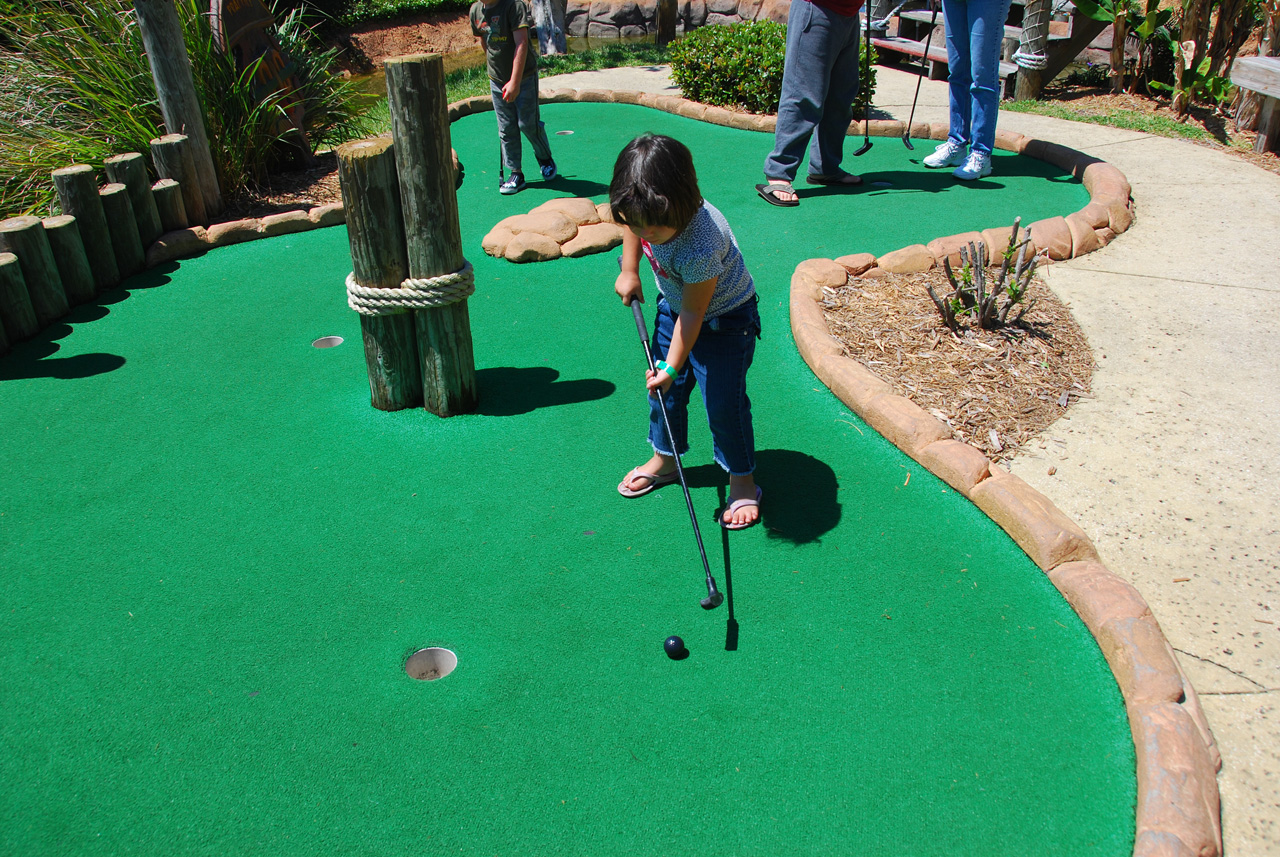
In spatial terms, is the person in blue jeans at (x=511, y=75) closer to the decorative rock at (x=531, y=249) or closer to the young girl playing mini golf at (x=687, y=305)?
the decorative rock at (x=531, y=249)

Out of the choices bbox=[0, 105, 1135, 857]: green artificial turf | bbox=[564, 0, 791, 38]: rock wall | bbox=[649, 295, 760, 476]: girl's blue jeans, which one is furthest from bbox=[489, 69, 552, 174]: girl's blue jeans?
bbox=[564, 0, 791, 38]: rock wall

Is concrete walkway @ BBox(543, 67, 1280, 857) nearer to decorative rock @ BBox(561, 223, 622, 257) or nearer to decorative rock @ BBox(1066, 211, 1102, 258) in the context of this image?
decorative rock @ BBox(1066, 211, 1102, 258)

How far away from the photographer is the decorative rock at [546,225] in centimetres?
506

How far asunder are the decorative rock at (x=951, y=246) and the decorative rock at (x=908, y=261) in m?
0.05

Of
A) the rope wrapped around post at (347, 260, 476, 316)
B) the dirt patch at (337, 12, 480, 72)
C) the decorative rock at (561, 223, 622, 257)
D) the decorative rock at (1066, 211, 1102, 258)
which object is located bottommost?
the decorative rock at (1066, 211, 1102, 258)

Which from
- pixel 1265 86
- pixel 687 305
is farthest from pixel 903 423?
pixel 1265 86

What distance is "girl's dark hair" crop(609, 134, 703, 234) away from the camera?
7.54ft

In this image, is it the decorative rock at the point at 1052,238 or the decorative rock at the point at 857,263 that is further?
the decorative rock at the point at 1052,238

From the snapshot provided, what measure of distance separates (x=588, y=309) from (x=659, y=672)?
2434mm

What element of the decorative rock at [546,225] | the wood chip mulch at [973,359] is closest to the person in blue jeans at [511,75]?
the decorative rock at [546,225]

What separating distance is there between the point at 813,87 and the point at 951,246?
1.47 m

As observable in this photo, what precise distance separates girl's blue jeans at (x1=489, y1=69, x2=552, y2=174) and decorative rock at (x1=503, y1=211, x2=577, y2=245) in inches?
34.9

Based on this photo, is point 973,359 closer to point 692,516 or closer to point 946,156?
point 692,516

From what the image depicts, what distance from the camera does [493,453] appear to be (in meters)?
3.29
